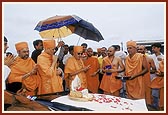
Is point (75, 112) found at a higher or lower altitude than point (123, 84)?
lower

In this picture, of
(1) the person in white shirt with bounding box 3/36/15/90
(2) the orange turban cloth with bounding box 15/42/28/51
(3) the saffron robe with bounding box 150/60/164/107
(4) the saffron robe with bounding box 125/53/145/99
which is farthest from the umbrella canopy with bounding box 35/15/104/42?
(3) the saffron robe with bounding box 150/60/164/107

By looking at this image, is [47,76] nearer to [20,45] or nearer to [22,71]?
[22,71]

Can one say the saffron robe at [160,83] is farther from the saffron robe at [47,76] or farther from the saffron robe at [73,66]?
the saffron robe at [47,76]

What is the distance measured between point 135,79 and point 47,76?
54.3 inches

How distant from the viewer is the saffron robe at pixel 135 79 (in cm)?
505

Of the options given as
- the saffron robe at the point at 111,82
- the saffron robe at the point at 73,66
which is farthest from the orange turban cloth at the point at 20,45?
the saffron robe at the point at 111,82

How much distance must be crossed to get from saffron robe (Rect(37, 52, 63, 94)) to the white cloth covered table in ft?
0.74

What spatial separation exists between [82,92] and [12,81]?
3.42 feet

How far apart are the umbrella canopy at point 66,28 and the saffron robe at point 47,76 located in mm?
350

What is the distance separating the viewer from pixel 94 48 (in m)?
5.14

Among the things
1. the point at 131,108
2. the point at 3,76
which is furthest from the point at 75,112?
the point at 3,76

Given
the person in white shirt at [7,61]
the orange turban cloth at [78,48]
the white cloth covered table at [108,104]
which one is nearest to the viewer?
the white cloth covered table at [108,104]

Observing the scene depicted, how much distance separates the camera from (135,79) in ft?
16.8

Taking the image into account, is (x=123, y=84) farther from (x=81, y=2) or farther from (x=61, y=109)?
(x=81, y=2)
